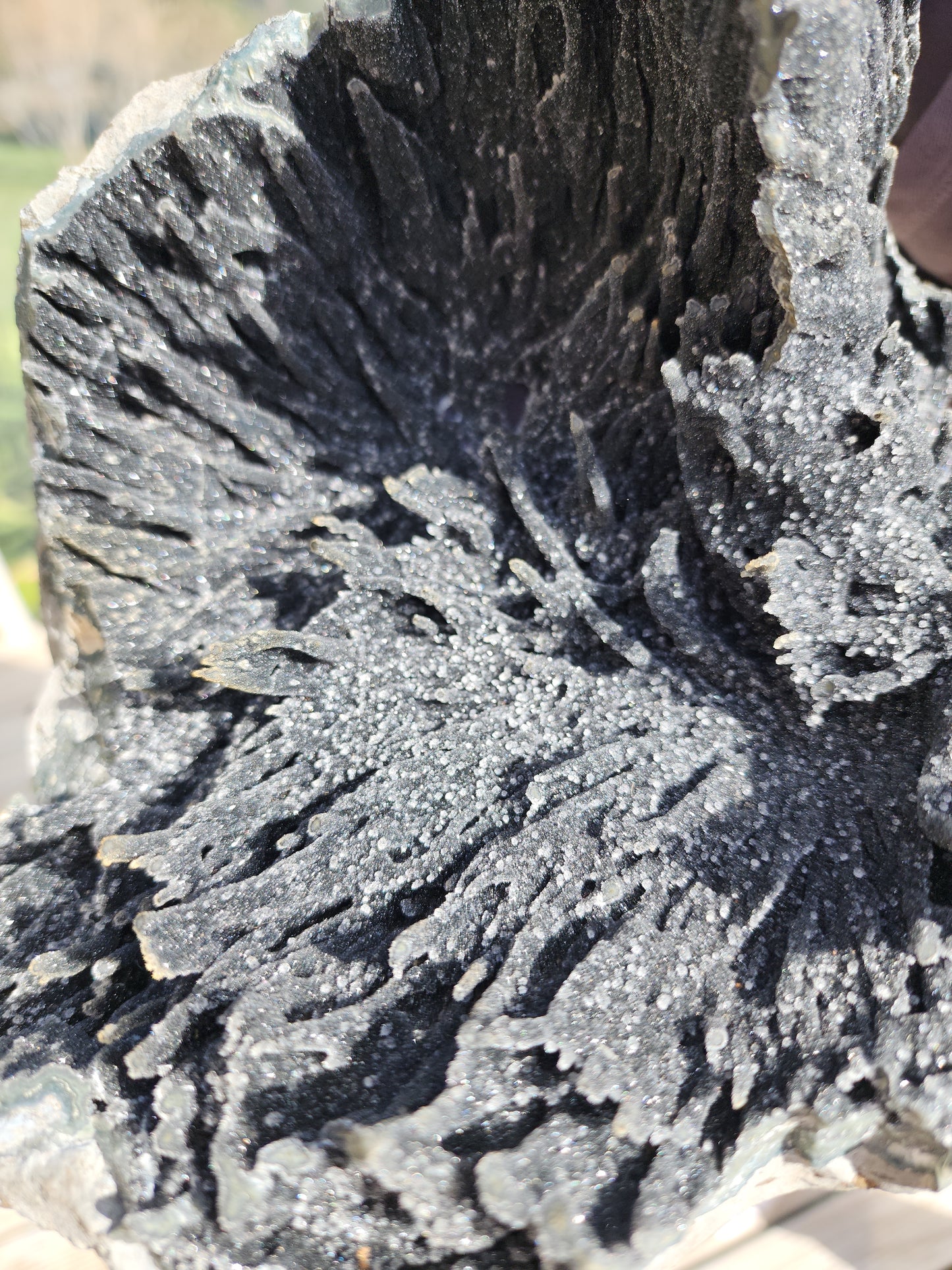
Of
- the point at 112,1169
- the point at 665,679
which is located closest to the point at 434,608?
the point at 665,679

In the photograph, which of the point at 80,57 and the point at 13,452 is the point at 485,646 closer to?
the point at 13,452

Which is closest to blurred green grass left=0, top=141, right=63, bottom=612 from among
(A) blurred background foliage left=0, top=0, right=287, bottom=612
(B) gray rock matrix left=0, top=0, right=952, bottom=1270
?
(A) blurred background foliage left=0, top=0, right=287, bottom=612

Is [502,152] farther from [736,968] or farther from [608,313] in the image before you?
[736,968]

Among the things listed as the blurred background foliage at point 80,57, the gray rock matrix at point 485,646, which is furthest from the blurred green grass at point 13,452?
the gray rock matrix at point 485,646

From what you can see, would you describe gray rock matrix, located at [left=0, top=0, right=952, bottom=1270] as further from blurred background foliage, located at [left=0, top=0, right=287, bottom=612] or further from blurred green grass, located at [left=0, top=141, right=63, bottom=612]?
blurred background foliage, located at [left=0, top=0, right=287, bottom=612]

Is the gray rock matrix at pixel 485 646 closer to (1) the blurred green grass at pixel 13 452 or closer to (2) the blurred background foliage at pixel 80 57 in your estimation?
(1) the blurred green grass at pixel 13 452

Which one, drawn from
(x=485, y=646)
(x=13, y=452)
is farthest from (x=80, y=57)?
(x=485, y=646)
